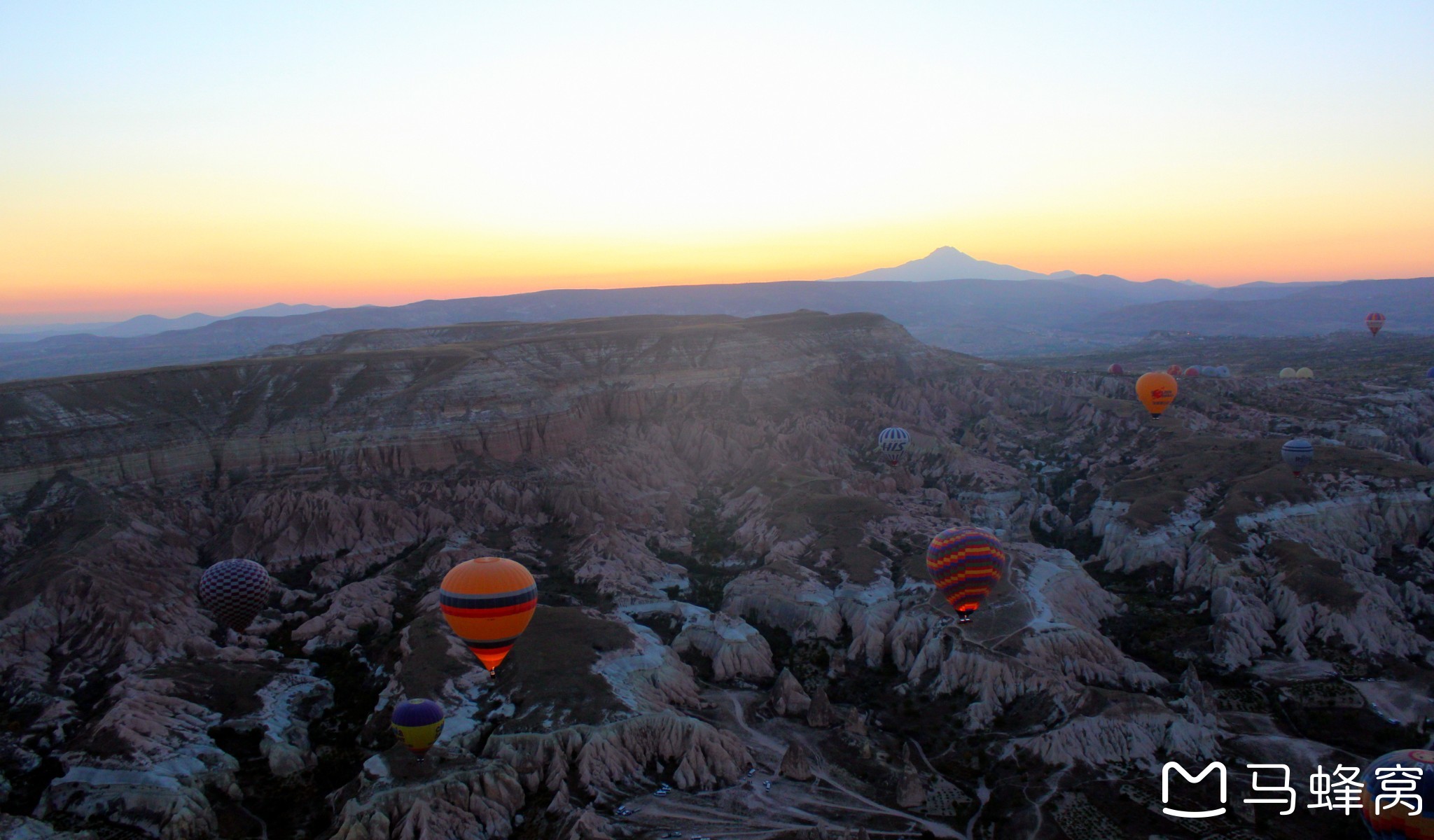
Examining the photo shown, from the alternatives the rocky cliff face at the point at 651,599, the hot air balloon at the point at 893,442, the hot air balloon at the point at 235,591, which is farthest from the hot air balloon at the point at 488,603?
the hot air balloon at the point at 893,442

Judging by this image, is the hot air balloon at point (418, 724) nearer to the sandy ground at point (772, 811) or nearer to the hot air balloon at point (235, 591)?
the sandy ground at point (772, 811)

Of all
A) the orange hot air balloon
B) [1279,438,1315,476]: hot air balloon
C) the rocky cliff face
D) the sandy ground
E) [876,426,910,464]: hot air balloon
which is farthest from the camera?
the orange hot air balloon

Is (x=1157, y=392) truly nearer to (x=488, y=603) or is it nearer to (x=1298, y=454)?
(x=1298, y=454)

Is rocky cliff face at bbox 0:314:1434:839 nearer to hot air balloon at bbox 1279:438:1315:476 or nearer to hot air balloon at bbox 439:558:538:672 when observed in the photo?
hot air balloon at bbox 1279:438:1315:476

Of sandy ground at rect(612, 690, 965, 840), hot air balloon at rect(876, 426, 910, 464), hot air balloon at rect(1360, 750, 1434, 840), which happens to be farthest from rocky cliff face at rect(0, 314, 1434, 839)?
hot air balloon at rect(1360, 750, 1434, 840)

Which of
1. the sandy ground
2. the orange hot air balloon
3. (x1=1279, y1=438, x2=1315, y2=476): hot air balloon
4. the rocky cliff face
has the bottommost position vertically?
the sandy ground

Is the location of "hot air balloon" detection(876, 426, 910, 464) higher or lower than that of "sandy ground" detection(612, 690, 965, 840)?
higher

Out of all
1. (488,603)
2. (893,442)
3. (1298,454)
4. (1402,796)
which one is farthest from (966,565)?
(893,442)
